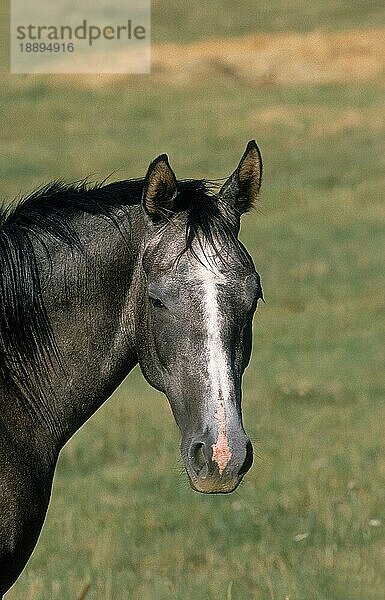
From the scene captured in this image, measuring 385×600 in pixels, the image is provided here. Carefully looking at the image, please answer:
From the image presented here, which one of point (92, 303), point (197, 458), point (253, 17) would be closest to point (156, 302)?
point (92, 303)

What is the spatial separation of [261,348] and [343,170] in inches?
592

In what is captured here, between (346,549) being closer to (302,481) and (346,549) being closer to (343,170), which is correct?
(302,481)

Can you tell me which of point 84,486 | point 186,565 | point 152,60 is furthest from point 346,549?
point 152,60

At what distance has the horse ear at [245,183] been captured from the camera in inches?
178

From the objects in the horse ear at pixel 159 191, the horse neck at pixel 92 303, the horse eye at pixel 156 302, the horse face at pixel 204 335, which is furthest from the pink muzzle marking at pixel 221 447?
the horse ear at pixel 159 191

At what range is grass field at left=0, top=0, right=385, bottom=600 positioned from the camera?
22.5 ft

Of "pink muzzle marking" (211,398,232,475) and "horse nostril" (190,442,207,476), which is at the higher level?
"pink muzzle marking" (211,398,232,475)

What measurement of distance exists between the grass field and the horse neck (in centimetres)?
54

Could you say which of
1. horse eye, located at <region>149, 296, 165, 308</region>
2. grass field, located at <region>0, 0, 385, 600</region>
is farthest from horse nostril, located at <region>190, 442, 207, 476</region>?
horse eye, located at <region>149, 296, 165, 308</region>

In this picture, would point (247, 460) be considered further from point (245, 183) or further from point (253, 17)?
point (253, 17)

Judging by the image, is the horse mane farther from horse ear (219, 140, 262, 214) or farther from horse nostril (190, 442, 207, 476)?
horse nostril (190, 442, 207, 476)

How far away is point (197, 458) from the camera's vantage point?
410 cm

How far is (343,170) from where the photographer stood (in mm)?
28688

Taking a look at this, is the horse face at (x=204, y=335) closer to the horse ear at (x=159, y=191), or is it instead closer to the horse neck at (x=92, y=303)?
the horse ear at (x=159, y=191)
